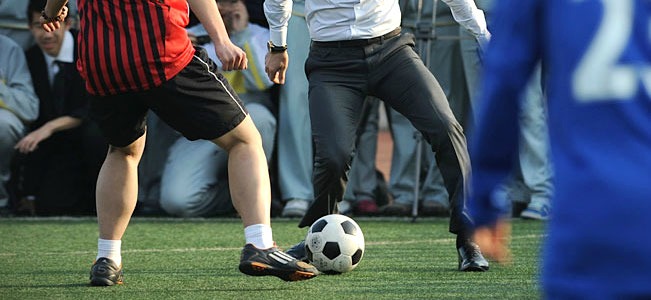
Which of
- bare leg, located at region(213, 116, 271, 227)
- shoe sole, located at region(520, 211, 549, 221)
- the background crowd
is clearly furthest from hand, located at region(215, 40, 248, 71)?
shoe sole, located at region(520, 211, 549, 221)

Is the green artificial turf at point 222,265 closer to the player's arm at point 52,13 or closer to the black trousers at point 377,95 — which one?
the black trousers at point 377,95

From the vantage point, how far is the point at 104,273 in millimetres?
5637

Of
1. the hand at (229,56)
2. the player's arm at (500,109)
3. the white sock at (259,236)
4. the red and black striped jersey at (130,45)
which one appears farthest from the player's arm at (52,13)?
the player's arm at (500,109)

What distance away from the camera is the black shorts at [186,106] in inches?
210

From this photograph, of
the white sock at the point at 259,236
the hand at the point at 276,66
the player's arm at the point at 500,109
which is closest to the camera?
the player's arm at the point at 500,109

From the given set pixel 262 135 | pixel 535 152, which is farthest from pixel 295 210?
pixel 535 152

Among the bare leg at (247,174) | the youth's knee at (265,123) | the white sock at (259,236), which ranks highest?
the bare leg at (247,174)

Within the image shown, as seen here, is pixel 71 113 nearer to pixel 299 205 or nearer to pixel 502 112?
pixel 299 205

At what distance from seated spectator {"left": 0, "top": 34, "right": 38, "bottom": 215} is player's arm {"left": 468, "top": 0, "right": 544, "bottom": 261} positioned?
7819 mm

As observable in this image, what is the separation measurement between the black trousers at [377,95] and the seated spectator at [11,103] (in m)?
4.31

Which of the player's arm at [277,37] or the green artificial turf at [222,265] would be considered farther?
the player's arm at [277,37]

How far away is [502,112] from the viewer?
2508 millimetres

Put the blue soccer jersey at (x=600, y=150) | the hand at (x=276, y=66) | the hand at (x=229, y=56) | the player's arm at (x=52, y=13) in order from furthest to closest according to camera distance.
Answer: the hand at (x=276, y=66), the player's arm at (x=52, y=13), the hand at (x=229, y=56), the blue soccer jersey at (x=600, y=150)

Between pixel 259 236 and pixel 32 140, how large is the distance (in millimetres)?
4881
